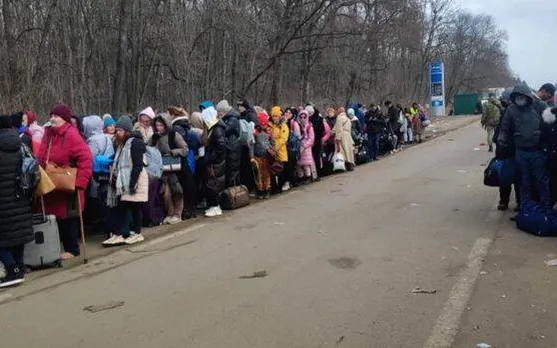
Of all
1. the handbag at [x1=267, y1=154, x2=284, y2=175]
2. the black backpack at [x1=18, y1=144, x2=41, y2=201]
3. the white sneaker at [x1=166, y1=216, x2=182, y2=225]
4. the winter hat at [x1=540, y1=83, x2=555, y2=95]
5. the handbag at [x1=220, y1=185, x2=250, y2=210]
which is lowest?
the white sneaker at [x1=166, y1=216, x2=182, y2=225]

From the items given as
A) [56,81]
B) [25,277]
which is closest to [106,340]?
[25,277]

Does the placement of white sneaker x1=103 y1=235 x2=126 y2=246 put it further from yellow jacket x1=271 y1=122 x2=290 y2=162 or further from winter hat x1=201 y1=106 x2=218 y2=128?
yellow jacket x1=271 y1=122 x2=290 y2=162

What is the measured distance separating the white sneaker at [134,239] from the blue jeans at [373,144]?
39.0 feet

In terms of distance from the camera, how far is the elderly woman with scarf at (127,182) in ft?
27.4

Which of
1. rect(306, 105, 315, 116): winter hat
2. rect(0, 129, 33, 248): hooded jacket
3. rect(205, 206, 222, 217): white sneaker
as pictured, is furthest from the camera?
rect(306, 105, 315, 116): winter hat

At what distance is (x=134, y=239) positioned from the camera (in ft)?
28.2

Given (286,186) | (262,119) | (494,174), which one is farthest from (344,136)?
(494,174)

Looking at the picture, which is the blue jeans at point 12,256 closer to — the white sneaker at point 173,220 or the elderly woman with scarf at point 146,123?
the white sneaker at point 173,220

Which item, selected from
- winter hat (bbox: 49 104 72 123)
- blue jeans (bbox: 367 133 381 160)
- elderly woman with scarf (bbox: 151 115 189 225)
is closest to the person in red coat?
winter hat (bbox: 49 104 72 123)

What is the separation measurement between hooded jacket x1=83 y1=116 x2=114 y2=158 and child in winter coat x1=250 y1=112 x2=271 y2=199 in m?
3.66

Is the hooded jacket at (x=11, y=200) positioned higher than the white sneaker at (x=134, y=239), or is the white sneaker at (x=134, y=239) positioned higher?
the hooded jacket at (x=11, y=200)

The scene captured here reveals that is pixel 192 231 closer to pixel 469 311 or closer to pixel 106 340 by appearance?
pixel 106 340

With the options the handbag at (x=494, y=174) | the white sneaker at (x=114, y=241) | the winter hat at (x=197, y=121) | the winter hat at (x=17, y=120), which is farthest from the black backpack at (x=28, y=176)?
the handbag at (x=494, y=174)

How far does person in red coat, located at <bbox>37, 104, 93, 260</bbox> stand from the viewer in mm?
7516
